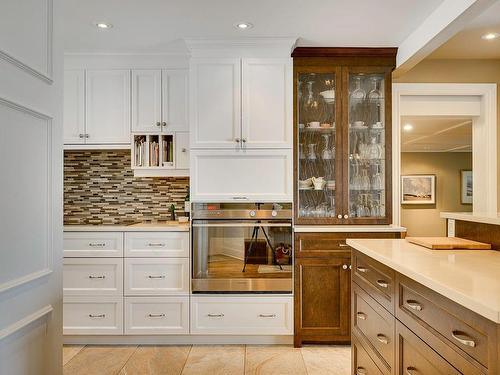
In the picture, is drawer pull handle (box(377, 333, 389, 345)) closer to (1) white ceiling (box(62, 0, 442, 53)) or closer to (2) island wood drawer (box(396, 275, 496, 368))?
(2) island wood drawer (box(396, 275, 496, 368))

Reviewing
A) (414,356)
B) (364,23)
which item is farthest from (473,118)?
(414,356)

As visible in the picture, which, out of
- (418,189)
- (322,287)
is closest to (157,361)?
(322,287)

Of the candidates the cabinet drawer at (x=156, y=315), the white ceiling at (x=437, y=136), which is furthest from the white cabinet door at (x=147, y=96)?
the white ceiling at (x=437, y=136)

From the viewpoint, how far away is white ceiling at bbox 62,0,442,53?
250 cm

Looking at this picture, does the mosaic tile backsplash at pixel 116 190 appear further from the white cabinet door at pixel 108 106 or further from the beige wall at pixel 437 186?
the beige wall at pixel 437 186

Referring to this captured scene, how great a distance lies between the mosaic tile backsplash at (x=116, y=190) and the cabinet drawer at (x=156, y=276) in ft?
2.18

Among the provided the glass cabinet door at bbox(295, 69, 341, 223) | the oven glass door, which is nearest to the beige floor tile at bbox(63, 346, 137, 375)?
the oven glass door

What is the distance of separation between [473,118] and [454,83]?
1.38 feet

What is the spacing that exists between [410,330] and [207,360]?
71.5 inches

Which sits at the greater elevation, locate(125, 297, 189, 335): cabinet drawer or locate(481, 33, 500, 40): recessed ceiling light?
locate(481, 33, 500, 40): recessed ceiling light

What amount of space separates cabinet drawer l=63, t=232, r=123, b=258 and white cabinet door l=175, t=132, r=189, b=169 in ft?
2.56

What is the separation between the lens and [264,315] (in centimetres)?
312

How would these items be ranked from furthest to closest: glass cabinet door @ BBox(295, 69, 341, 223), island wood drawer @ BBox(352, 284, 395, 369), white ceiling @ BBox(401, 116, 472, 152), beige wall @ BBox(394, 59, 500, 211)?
white ceiling @ BBox(401, 116, 472, 152) < beige wall @ BBox(394, 59, 500, 211) < glass cabinet door @ BBox(295, 69, 341, 223) < island wood drawer @ BBox(352, 284, 395, 369)

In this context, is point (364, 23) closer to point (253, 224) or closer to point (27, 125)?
point (253, 224)
